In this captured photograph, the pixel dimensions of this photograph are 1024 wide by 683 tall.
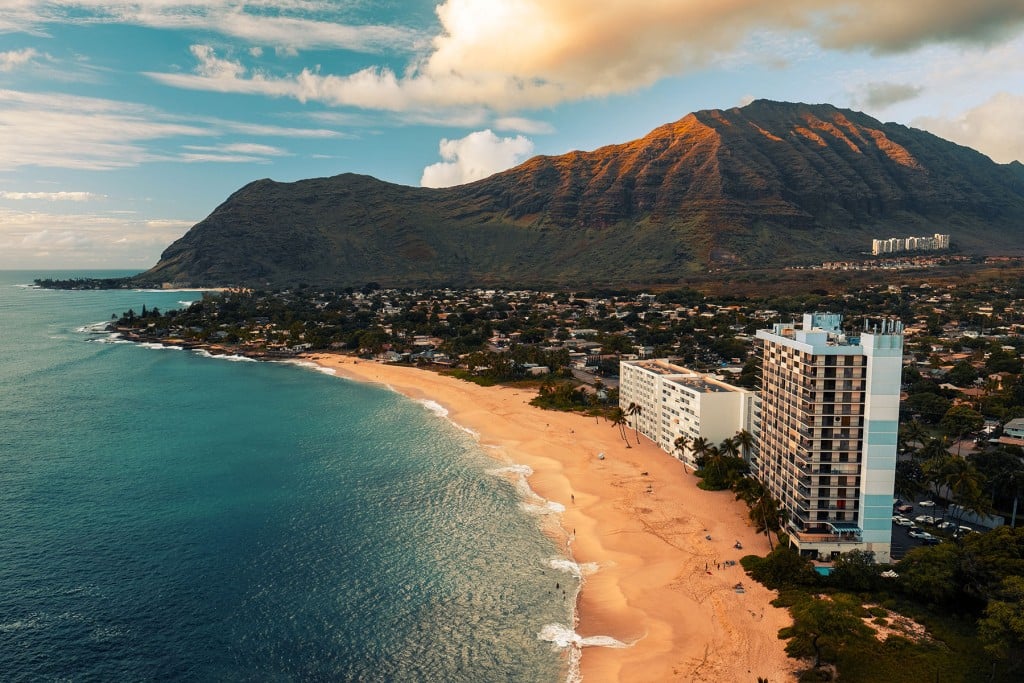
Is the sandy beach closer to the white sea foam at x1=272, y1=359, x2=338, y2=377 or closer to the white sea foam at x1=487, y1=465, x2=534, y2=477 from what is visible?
the white sea foam at x1=487, y1=465, x2=534, y2=477

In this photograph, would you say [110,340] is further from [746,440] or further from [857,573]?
[857,573]

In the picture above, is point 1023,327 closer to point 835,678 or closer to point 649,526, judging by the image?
point 649,526

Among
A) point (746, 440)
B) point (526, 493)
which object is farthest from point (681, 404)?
point (526, 493)

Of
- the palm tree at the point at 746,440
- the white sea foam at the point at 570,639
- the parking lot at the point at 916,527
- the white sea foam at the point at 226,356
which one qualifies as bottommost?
the white sea foam at the point at 570,639

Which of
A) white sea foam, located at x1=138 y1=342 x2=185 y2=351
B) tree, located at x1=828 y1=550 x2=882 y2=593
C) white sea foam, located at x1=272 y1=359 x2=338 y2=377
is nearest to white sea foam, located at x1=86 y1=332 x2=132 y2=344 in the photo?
white sea foam, located at x1=138 y1=342 x2=185 y2=351

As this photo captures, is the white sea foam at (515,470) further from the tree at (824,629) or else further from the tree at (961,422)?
the tree at (961,422)

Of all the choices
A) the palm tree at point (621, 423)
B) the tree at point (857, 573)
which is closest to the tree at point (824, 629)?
the tree at point (857, 573)
